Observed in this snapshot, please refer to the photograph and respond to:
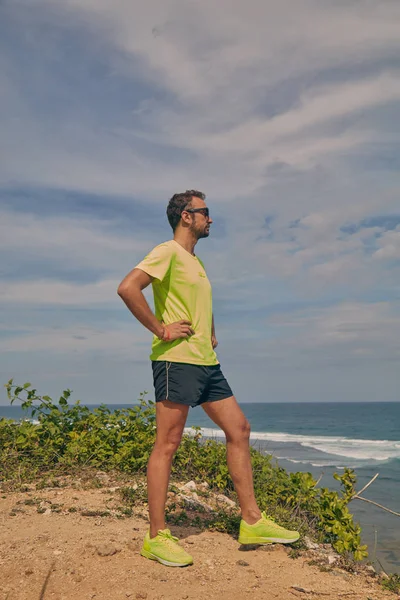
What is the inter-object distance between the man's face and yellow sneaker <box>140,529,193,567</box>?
2.27 metres

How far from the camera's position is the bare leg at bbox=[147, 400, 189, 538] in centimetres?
408

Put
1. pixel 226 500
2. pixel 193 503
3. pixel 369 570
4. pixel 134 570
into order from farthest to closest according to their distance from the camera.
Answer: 1. pixel 226 500
2. pixel 193 503
3. pixel 369 570
4. pixel 134 570

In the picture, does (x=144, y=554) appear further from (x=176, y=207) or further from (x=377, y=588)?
(x=176, y=207)

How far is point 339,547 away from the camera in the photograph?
5020mm

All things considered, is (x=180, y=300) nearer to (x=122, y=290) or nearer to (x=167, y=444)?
(x=122, y=290)

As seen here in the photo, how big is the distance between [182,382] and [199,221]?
1.30m


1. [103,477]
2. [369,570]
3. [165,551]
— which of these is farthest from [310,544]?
[103,477]

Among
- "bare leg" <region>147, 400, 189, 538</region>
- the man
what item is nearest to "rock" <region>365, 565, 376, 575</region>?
the man

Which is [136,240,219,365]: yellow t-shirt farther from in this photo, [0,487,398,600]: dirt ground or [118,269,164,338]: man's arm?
[0,487,398,600]: dirt ground

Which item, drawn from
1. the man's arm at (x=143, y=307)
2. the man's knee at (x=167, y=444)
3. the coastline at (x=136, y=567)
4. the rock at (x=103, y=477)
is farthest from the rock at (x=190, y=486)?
the man's arm at (x=143, y=307)

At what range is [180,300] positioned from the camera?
4.30 m

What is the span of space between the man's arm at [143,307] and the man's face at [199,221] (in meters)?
0.66

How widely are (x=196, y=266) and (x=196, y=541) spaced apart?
224 centimetres

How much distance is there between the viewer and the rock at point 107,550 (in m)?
4.09
